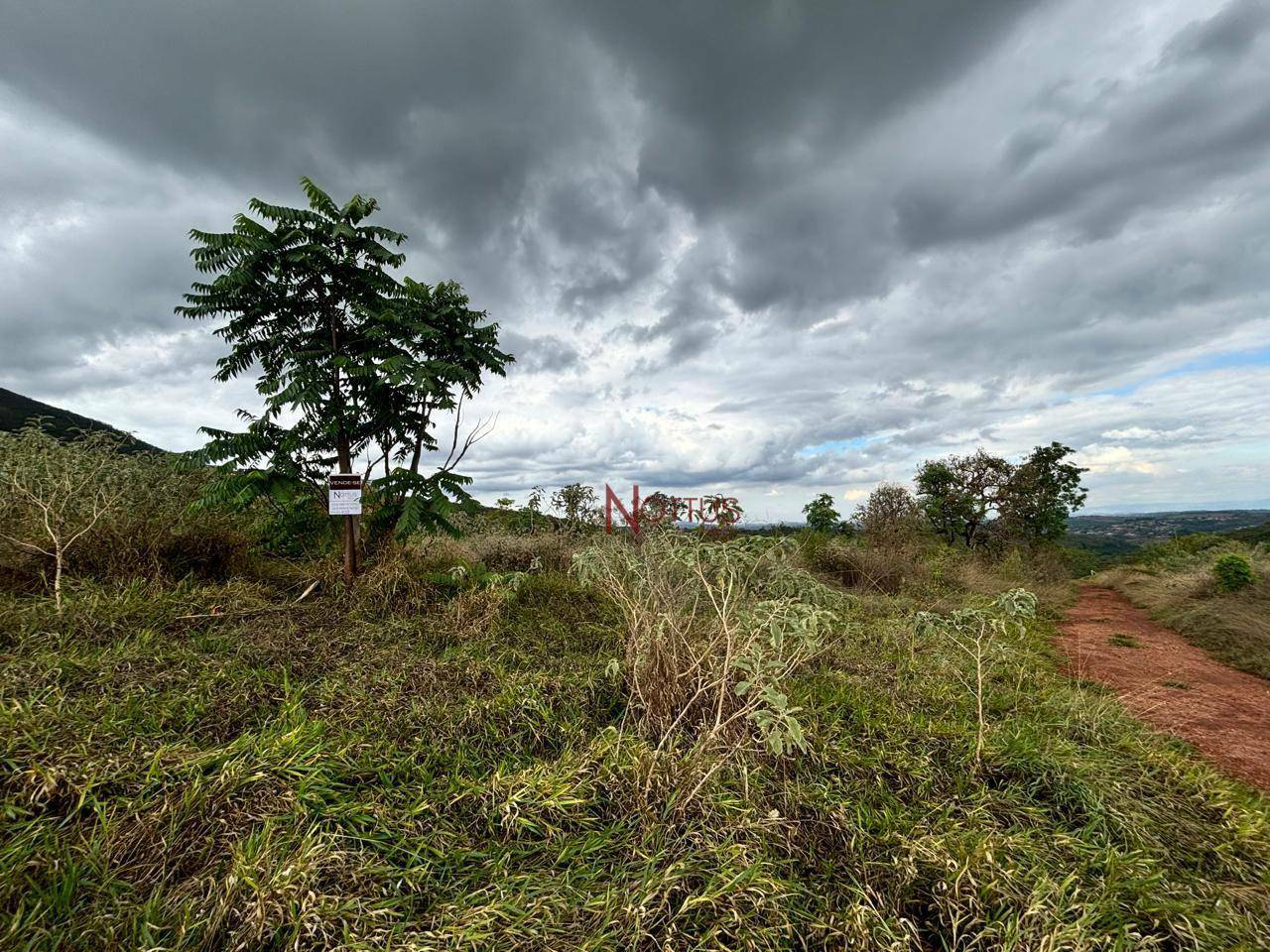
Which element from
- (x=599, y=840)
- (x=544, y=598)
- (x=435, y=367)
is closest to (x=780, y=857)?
(x=599, y=840)

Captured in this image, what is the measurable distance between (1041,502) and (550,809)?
880 inches

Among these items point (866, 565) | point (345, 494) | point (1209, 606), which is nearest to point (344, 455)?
point (345, 494)

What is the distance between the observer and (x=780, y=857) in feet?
7.16

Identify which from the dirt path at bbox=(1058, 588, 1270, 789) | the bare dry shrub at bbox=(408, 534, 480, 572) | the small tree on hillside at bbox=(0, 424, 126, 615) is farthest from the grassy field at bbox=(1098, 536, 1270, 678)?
the small tree on hillside at bbox=(0, 424, 126, 615)

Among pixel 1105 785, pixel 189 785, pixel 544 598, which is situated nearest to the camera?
pixel 189 785

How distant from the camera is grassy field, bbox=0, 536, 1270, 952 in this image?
70.0 inches

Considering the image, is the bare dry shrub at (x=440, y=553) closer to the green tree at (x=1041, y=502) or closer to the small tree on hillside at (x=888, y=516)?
the small tree on hillside at (x=888, y=516)

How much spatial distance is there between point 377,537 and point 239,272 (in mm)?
3052

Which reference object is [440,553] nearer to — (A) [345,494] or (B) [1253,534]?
(A) [345,494]

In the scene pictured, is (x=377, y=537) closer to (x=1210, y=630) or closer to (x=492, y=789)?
(x=492, y=789)

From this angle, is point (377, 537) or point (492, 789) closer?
point (492, 789)

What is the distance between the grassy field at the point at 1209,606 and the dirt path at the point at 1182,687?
0.75 feet

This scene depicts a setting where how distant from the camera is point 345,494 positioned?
5.02 m

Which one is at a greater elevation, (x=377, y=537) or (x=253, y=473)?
(x=253, y=473)
